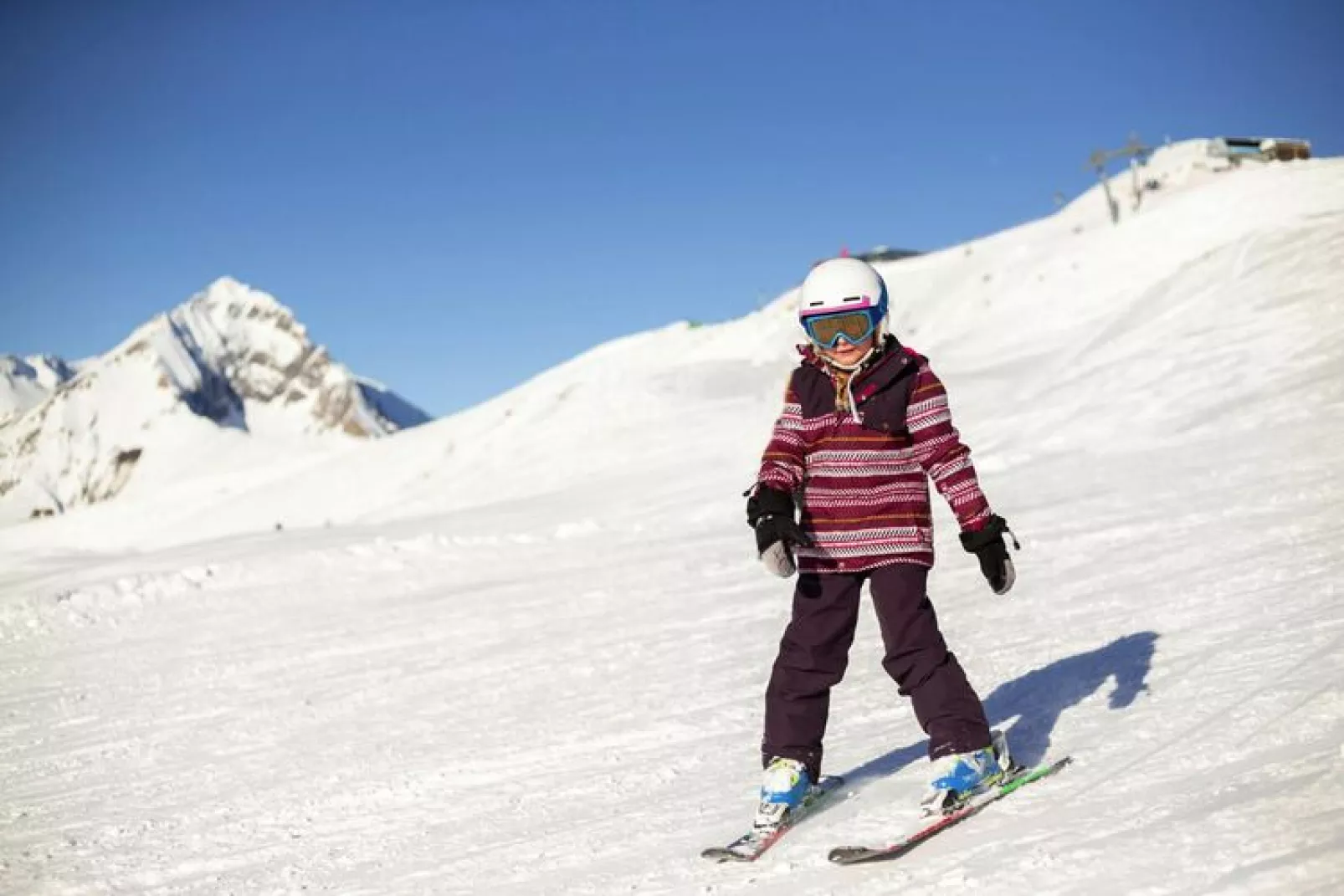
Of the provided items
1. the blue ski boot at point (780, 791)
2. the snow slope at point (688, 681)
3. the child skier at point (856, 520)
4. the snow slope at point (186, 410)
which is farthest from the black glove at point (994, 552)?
the snow slope at point (186, 410)

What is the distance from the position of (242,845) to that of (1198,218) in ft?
85.6

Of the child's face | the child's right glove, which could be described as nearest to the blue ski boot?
the child's right glove

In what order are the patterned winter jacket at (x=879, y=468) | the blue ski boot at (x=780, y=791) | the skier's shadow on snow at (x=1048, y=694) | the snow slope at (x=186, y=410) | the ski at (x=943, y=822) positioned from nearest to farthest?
the ski at (x=943, y=822), the blue ski boot at (x=780, y=791), the patterned winter jacket at (x=879, y=468), the skier's shadow on snow at (x=1048, y=694), the snow slope at (x=186, y=410)

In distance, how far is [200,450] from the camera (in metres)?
136

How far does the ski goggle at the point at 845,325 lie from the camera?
377cm

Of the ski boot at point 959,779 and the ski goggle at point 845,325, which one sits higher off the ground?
the ski goggle at point 845,325

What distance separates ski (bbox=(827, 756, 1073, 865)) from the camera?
3.19 meters

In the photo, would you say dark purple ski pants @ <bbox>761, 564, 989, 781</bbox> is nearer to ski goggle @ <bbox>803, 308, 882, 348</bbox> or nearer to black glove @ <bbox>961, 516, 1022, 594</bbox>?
black glove @ <bbox>961, 516, 1022, 594</bbox>

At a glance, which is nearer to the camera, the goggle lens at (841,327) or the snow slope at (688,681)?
the snow slope at (688,681)

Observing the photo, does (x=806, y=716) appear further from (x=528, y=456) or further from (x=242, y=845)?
(x=528, y=456)

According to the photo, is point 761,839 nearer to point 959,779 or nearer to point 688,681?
point 959,779

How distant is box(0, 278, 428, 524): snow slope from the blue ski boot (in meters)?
124

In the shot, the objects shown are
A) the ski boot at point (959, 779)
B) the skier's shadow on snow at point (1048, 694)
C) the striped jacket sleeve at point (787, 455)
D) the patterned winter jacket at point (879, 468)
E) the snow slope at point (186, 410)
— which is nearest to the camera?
the ski boot at point (959, 779)

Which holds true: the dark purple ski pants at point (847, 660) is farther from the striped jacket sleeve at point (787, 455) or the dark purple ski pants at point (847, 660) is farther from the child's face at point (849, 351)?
the child's face at point (849, 351)
